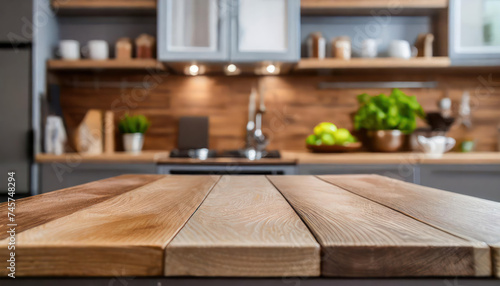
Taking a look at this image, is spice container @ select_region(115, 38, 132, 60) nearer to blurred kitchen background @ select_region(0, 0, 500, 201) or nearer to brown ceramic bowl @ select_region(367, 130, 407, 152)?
blurred kitchen background @ select_region(0, 0, 500, 201)

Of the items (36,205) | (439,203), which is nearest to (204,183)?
(36,205)

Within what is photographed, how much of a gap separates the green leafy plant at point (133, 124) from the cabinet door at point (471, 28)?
213cm

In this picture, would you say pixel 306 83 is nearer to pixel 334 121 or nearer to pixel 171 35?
pixel 334 121

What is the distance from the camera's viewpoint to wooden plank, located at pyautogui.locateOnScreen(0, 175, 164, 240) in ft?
1.70

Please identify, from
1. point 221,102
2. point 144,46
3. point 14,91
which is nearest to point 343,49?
point 221,102

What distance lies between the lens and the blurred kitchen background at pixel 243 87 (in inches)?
84.0

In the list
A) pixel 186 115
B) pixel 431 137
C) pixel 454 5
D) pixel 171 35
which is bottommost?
pixel 431 137

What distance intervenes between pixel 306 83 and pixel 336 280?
7.75ft

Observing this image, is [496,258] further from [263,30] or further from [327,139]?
[263,30]

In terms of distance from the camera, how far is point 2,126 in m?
2.14

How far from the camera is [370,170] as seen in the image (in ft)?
6.84

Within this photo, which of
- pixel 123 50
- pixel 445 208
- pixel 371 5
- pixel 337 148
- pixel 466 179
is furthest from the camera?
pixel 123 50

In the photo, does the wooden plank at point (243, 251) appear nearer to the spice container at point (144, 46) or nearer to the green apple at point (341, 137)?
the green apple at point (341, 137)

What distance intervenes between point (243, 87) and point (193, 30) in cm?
59
